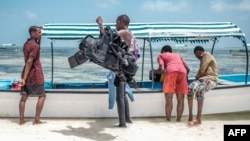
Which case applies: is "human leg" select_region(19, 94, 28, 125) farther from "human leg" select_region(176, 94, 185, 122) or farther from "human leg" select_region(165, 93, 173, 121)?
"human leg" select_region(176, 94, 185, 122)

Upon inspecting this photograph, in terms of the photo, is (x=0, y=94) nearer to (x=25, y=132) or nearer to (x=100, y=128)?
(x=25, y=132)

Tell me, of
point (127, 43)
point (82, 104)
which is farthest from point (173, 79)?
point (82, 104)

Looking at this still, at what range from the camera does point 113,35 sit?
5680 millimetres

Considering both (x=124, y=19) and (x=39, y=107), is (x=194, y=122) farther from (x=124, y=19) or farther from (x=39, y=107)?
(x=39, y=107)

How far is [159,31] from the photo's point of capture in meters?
7.72

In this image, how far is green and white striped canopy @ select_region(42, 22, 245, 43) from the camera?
7.62 m

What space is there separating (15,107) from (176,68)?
3.53 metres

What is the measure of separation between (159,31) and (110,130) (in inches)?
99.4

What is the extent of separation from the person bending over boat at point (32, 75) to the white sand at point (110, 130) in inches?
15.7

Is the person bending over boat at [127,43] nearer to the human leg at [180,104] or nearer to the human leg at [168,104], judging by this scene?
the human leg at [168,104]

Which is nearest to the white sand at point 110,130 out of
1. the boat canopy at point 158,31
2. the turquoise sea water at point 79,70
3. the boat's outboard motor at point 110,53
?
the boat's outboard motor at point 110,53

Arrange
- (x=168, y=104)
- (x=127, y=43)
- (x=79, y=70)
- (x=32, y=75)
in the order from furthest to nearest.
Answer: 1. (x=79, y=70)
2. (x=168, y=104)
3. (x=32, y=75)
4. (x=127, y=43)

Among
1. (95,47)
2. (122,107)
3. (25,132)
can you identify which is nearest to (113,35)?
(95,47)

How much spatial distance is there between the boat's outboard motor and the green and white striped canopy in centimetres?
190
